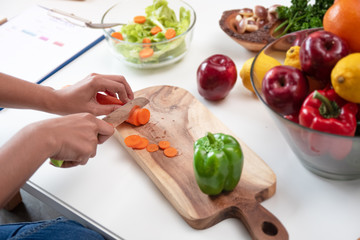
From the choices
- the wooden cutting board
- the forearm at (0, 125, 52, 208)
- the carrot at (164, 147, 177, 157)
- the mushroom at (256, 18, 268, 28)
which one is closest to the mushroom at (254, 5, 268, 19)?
the mushroom at (256, 18, 268, 28)

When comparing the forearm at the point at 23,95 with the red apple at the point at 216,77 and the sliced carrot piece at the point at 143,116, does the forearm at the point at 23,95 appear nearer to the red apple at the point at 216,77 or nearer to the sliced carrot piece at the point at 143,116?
the sliced carrot piece at the point at 143,116

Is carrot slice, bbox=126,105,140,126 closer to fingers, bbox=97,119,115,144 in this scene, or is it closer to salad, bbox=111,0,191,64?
fingers, bbox=97,119,115,144

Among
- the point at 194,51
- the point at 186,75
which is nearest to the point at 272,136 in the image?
the point at 186,75

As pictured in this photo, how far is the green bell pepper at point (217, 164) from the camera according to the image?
816 millimetres

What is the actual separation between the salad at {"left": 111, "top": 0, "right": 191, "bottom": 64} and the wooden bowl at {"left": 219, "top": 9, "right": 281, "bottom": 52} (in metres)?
0.14

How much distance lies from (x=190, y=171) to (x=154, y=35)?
0.59m

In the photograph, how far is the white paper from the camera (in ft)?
4.38

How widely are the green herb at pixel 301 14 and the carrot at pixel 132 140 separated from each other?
0.63 meters

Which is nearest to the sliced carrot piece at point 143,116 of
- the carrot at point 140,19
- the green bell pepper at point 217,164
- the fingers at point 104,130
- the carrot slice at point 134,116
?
the carrot slice at point 134,116

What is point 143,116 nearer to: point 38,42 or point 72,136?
point 72,136

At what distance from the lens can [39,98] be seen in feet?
3.43

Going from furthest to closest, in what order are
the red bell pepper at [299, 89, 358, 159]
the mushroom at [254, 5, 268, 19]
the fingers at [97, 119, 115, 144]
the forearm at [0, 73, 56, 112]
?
the mushroom at [254, 5, 268, 19] → the forearm at [0, 73, 56, 112] → the fingers at [97, 119, 115, 144] → the red bell pepper at [299, 89, 358, 159]

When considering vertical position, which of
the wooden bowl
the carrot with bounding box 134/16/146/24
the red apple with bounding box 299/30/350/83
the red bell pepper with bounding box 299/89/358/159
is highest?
the red apple with bounding box 299/30/350/83

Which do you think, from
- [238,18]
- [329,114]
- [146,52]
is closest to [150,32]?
[146,52]
